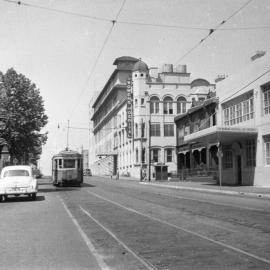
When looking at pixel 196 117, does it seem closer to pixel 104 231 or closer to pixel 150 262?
pixel 104 231

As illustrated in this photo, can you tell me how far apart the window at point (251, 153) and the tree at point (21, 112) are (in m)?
15.2

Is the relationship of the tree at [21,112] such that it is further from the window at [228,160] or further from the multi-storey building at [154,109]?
the multi-storey building at [154,109]

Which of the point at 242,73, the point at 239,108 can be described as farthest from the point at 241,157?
the point at 242,73

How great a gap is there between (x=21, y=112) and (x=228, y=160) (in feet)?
58.3

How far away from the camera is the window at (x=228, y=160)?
131ft

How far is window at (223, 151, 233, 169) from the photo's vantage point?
1572 inches

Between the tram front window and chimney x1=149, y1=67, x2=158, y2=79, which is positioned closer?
the tram front window

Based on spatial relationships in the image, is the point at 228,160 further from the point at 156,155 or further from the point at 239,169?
the point at 156,155

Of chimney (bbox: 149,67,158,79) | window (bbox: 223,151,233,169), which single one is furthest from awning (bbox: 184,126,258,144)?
chimney (bbox: 149,67,158,79)

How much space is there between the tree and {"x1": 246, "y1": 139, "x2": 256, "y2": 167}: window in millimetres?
15163

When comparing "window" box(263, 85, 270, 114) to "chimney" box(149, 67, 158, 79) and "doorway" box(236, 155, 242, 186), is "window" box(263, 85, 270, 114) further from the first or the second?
"chimney" box(149, 67, 158, 79)

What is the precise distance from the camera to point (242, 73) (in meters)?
36.6

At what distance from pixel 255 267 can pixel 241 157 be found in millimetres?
31387

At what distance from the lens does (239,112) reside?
124 feet
